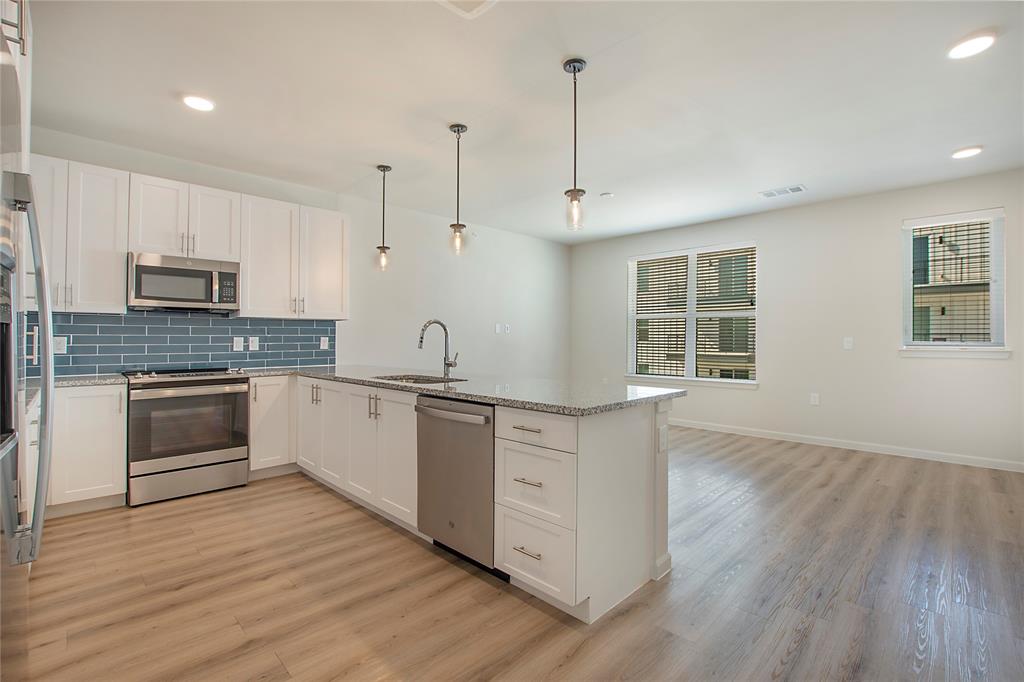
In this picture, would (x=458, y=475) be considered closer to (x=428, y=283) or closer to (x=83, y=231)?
(x=83, y=231)

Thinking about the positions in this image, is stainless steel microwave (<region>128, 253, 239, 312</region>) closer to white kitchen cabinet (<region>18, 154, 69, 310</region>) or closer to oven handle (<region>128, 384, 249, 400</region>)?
white kitchen cabinet (<region>18, 154, 69, 310</region>)

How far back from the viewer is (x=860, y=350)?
4.72 metres

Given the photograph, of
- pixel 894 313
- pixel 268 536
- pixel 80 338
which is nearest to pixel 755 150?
pixel 894 313

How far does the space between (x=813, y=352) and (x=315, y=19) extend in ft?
16.9

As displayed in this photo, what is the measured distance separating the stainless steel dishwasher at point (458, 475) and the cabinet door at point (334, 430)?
909mm

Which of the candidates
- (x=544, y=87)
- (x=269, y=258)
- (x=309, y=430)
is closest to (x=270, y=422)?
(x=309, y=430)

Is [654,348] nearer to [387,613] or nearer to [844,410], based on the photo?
[844,410]

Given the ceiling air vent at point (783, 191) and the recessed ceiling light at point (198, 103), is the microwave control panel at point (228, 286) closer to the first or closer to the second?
the recessed ceiling light at point (198, 103)

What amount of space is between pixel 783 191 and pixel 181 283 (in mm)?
5114

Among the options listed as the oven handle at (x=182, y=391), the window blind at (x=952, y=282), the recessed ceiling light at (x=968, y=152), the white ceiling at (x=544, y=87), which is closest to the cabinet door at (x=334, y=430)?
the oven handle at (x=182, y=391)

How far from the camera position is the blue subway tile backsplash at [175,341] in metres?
3.29

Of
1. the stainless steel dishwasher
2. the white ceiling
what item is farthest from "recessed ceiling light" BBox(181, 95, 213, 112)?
the stainless steel dishwasher

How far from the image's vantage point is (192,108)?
9.57 ft

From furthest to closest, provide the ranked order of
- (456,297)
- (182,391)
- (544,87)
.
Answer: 1. (456,297)
2. (182,391)
3. (544,87)
